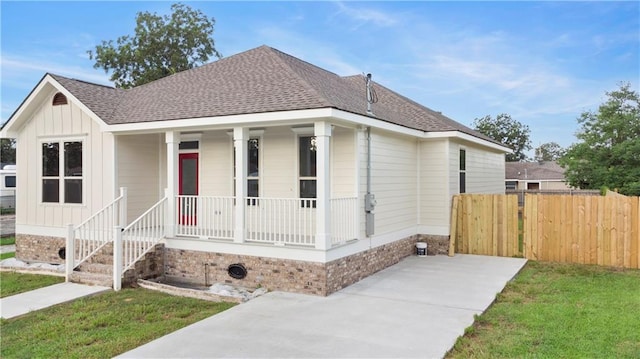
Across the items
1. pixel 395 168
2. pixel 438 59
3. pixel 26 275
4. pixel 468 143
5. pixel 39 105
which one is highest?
pixel 438 59

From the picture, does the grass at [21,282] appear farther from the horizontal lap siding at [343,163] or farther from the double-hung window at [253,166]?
the horizontal lap siding at [343,163]

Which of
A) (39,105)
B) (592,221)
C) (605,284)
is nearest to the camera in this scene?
(605,284)

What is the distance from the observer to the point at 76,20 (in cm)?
1677

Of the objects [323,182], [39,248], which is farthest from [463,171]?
[39,248]

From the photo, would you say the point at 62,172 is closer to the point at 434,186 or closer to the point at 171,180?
the point at 171,180

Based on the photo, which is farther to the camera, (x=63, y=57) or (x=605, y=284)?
(x=63, y=57)

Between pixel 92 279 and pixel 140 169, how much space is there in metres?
3.18

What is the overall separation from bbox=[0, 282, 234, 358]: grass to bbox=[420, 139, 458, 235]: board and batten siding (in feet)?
21.4

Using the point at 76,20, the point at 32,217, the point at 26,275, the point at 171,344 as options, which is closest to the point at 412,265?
the point at 171,344

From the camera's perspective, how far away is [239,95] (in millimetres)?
8969

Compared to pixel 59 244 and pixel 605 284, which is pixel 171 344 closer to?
pixel 59 244

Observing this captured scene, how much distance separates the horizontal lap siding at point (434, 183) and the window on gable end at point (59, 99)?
9115 mm

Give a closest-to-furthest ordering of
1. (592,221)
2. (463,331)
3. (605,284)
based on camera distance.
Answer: (463,331) → (605,284) → (592,221)

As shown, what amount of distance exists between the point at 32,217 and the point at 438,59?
1803cm
